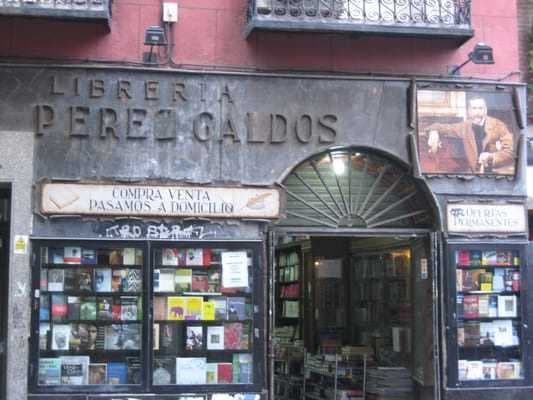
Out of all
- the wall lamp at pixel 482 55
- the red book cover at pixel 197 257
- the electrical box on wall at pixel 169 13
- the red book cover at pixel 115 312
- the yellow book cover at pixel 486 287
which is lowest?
the red book cover at pixel 115 312

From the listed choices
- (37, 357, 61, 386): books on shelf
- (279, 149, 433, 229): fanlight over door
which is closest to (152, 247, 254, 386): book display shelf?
(279, 149, 433, 229): fanlight over door

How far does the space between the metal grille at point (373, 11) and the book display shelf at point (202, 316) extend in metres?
2.96

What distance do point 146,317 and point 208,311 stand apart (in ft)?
2.47

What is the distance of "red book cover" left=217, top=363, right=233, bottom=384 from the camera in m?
10.3

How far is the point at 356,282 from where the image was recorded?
46.5 ft

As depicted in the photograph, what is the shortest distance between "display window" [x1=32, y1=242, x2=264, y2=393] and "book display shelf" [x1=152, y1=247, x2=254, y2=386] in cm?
1

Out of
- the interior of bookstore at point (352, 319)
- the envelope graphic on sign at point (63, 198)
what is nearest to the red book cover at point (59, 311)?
the envelope graphic on sign at point (63, 198)

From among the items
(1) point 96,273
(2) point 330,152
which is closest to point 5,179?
(1) point 96,273

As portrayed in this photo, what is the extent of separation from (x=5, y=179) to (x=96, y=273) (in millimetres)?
1535

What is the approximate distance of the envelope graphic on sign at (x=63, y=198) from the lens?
397 inches

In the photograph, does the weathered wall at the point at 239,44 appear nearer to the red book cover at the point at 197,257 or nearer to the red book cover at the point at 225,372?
the red book cover at the point at 197,257

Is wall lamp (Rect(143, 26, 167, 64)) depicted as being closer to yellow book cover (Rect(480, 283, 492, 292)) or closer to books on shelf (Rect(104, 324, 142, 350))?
books on shelf (Rect(104, 324, 142, 350))

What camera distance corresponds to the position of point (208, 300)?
10.4 meters

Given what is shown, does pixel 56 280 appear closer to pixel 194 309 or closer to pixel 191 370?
→ pixel 194 309
